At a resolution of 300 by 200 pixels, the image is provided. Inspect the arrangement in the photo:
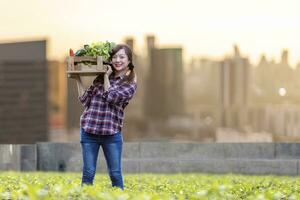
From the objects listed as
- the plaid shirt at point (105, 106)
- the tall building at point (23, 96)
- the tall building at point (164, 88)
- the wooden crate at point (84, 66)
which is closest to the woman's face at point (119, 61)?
the plaid shirt at point (105, 106)

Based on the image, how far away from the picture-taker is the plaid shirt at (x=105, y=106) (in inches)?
331

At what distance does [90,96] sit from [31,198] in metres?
3.20

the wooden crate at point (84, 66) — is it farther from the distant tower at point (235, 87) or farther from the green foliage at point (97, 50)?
the distant tower at point (235, 87)

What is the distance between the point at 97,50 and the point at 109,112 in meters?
0.69

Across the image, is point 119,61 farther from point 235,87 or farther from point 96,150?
point 235,87

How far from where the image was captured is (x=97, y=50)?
333 inches

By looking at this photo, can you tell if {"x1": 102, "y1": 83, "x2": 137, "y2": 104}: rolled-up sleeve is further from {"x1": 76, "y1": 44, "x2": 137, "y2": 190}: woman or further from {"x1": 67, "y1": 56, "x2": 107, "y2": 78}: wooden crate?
{"x1": 67, "y1": 56, "x2": 107, "y2": 78}: wooden crate

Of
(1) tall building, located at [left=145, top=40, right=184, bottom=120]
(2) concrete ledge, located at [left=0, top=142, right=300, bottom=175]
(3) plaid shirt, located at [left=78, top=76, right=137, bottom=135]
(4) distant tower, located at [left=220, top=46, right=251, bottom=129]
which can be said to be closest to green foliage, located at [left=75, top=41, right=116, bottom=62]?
(3) plaid shirt, located at [left=78, top=76, right=137, bottom=135]

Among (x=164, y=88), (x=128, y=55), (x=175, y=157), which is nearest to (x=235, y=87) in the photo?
(x=164, y=88)

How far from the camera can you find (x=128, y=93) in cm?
848

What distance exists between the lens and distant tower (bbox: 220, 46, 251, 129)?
68500 millimetres

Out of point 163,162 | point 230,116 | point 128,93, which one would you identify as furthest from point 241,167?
point 230,116

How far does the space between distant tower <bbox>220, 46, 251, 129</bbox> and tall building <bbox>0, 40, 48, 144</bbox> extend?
6464 centimetres

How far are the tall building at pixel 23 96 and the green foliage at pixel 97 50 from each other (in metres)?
133
